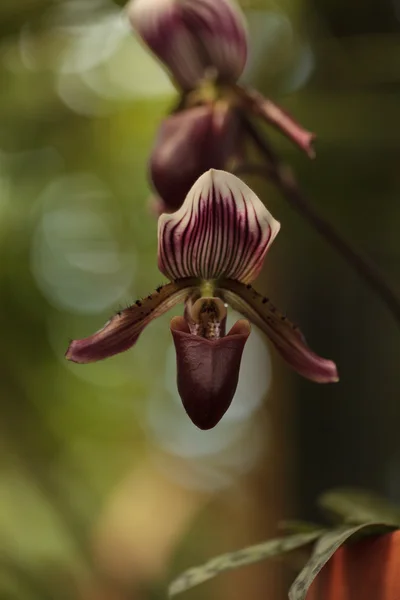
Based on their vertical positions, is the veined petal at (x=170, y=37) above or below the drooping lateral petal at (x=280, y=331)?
above

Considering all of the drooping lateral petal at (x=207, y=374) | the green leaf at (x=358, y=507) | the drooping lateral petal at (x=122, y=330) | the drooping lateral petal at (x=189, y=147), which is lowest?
the green leaf at (x=358, y=507)

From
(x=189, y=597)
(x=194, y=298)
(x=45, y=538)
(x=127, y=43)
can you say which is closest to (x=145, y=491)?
(x=189, y=597)

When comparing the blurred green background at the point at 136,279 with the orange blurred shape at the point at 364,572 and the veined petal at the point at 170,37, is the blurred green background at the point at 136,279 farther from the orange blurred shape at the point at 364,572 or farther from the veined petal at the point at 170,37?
the orange blurred shape at the point at 364,572

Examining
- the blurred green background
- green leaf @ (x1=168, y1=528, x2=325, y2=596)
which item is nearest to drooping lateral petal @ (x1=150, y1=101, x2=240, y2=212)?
green leaf @ (x1=168, y1=528, x2=325, y2=596)

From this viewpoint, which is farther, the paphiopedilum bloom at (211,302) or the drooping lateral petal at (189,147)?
the drooping lateral petal at (189,147)

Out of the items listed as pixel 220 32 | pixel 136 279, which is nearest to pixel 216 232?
pixel 220 32

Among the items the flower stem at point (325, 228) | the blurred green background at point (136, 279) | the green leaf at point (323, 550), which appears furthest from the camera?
the blurred green background at point (136, 279)

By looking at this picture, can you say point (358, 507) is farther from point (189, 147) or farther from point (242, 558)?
point (189, 147)

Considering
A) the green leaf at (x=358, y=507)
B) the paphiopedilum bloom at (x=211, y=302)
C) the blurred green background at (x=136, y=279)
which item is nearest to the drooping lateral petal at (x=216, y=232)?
the paphiopedilum bloom at (x=211, y=302)
